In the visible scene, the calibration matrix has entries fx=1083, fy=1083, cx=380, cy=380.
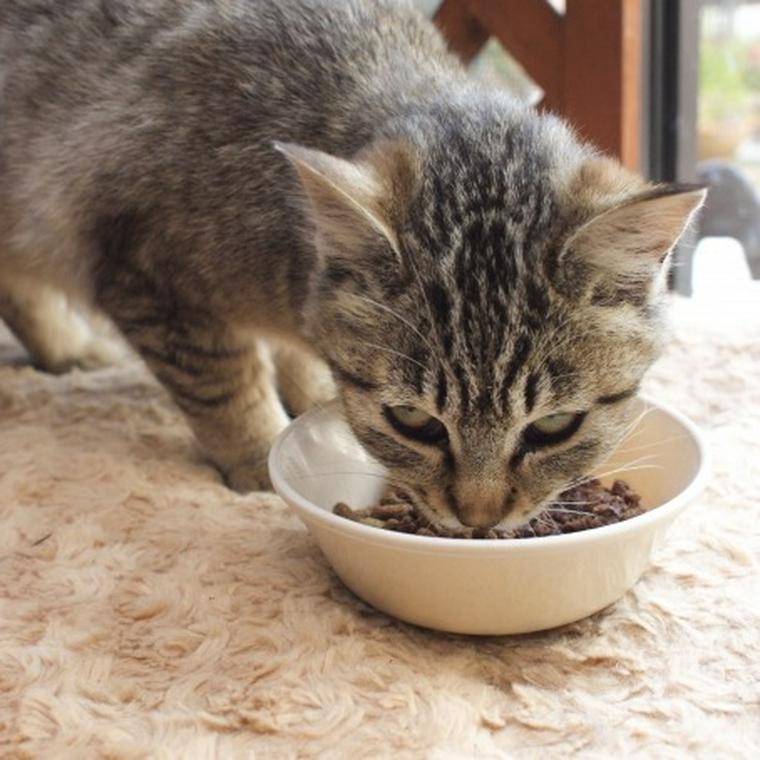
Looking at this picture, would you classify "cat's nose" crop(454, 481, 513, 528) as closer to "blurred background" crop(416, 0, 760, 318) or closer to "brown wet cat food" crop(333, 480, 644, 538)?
"brown wet cat food" crop(333, 480, 644, 538)

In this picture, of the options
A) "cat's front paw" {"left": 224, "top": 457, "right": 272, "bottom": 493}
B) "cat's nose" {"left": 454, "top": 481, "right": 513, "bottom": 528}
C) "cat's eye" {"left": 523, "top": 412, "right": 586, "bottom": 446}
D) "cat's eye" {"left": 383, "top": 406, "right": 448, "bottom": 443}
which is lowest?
"cat's front paw" {"left": 224, "top": 457, "right": 272, "bottom": 493}

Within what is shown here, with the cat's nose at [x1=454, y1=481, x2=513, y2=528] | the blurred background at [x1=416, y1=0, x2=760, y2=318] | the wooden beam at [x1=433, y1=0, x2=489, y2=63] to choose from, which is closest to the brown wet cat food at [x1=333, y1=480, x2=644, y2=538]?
the cat's nose at [x1=454, y1=481, x2=513, y2=528]

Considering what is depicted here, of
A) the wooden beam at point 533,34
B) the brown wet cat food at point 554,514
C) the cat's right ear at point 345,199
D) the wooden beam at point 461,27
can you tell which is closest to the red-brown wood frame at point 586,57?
the wooden beam at point 533,34

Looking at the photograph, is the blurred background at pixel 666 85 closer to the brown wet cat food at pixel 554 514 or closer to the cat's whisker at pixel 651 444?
the cat's whisker at pixel 651 444

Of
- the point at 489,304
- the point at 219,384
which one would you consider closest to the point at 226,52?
the point at 219,384

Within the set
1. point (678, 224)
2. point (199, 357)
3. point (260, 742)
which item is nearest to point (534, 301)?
point (678, 224)

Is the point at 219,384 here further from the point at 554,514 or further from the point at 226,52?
the point at 554,514
